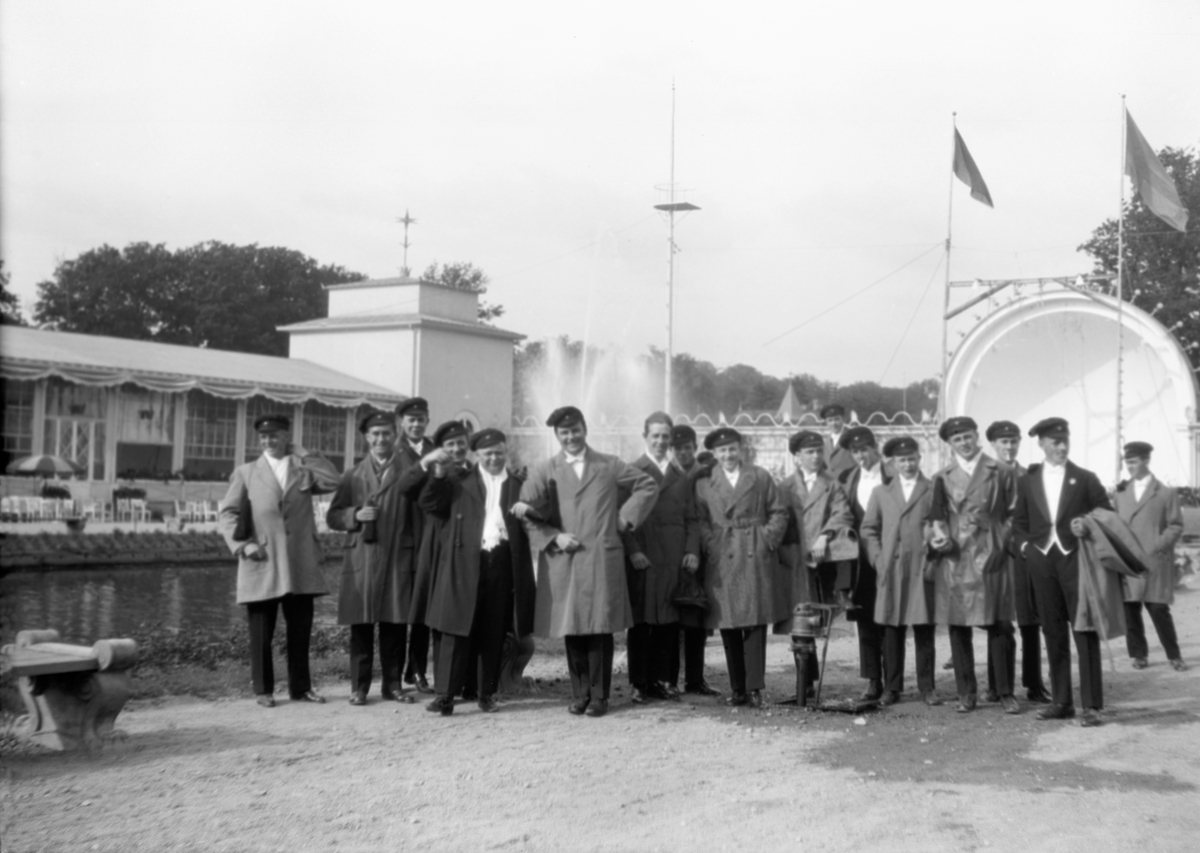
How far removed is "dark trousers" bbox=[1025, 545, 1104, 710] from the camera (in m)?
7.25

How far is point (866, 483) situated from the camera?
8.70m

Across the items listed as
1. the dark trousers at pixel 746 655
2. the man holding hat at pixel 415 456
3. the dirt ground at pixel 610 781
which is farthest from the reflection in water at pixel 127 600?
the dark trousers at pixel 746 655

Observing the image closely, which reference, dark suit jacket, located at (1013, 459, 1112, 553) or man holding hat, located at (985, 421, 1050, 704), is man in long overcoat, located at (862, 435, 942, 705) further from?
dark suit jacket, located at (1013, 459, 1112, 553)

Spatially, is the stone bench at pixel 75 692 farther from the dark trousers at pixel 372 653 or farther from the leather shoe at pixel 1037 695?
the leather shoe at pixel 1037 695

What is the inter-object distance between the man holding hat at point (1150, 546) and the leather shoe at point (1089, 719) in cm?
276

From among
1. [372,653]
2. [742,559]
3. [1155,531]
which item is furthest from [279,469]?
[1155,531]

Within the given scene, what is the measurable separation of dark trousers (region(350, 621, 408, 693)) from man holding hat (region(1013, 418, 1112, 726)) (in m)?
3.97

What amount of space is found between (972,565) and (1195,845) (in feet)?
10.4

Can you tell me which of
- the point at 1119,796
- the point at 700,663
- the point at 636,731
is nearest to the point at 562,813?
the point at 636,731

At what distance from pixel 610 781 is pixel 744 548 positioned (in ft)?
8.17

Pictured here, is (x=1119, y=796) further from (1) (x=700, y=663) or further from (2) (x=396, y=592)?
(2) (x=396, y=592)

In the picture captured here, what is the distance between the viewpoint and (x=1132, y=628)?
10.0m

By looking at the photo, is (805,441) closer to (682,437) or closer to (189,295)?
(682,437)

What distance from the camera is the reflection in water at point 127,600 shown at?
558 inches
